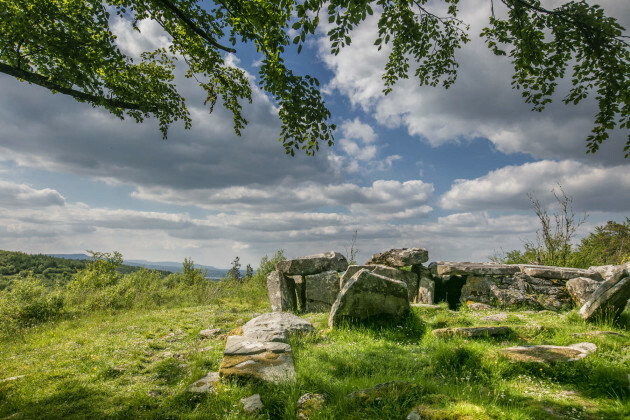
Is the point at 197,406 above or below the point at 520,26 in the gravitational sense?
below

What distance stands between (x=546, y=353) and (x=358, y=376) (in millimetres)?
3294

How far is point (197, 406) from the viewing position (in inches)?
182

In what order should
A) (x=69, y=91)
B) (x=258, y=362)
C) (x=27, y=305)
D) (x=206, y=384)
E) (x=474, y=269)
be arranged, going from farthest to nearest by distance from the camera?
(x=27, y=305) < (x=474, y=269) < (x=69, y=91) < (x=258, y=362) < (x=206, y=384)

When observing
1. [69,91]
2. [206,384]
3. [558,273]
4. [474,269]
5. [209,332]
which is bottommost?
[209,332]

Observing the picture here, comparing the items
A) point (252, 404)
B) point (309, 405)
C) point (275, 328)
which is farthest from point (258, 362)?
point (275, 328)

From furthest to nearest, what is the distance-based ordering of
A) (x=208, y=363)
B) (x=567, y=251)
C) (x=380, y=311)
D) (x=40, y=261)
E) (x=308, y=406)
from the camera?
(x=40, y=261) → (x=567, y=251) → (x=380, y=311) → (x=208, y=363) → (x=308, y=406)

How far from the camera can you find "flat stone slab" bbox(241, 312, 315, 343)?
7117 mm

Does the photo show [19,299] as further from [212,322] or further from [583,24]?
[583,24]

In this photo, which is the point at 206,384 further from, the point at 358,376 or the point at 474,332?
the point at 474,332

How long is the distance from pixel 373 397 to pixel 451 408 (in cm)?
97

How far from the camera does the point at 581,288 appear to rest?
10.4 metres

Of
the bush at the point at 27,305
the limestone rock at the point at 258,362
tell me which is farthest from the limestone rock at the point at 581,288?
the bush at the point at 27,305

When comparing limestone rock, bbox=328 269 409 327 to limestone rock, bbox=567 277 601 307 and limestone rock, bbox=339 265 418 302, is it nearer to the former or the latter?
limestone rock, bbox=339 265 418 302

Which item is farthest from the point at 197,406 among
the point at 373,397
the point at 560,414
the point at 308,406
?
the point at 560,414
